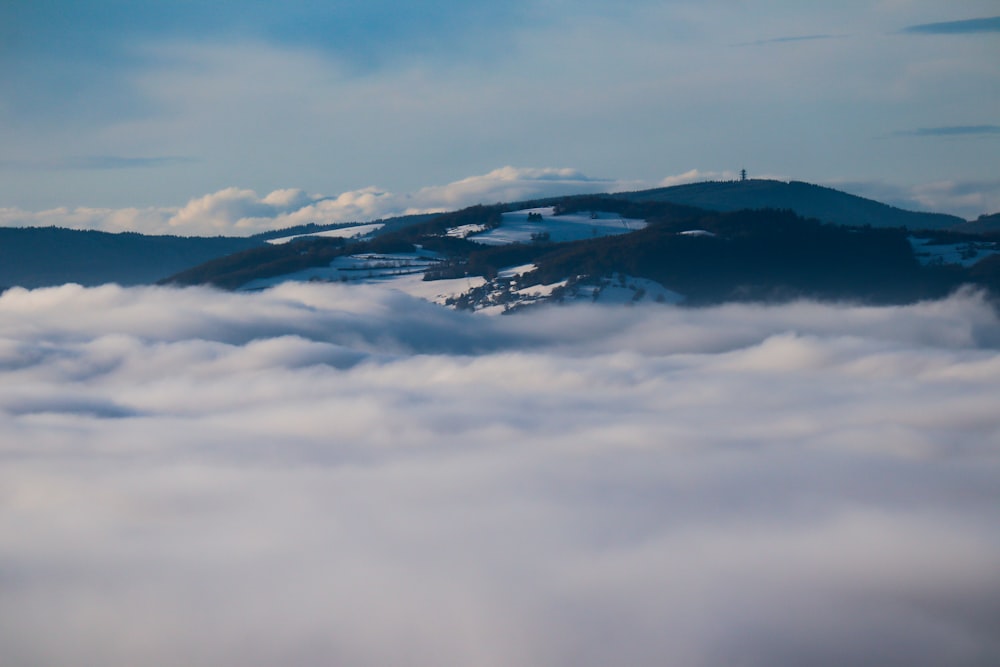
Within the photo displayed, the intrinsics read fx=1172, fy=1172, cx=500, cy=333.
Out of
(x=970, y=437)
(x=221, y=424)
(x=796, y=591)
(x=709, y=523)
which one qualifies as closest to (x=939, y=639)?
(x=796, y=591)

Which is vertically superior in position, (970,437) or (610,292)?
(610,292)

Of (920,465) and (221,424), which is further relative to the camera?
(221,424)

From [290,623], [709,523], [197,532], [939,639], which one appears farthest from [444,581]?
[939,639]

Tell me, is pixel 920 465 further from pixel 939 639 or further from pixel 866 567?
pixel 939 639

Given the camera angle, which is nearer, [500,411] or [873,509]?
[873,509]

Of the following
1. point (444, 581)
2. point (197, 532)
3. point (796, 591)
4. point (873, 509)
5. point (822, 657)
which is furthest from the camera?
point (197, 532)

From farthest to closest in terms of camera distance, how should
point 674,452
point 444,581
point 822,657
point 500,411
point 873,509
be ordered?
point 500,411 < point 674,452 < point 873,509 < point 444,581 < point 822,657

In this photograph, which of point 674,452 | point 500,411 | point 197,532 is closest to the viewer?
point 197,532

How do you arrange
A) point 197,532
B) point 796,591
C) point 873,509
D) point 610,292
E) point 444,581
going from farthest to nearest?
1. point 610,292
2. point 197,532
3. point 873,509
4. point 444,581
5. point 796,591

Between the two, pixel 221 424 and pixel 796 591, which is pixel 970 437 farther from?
pixel 221 424
